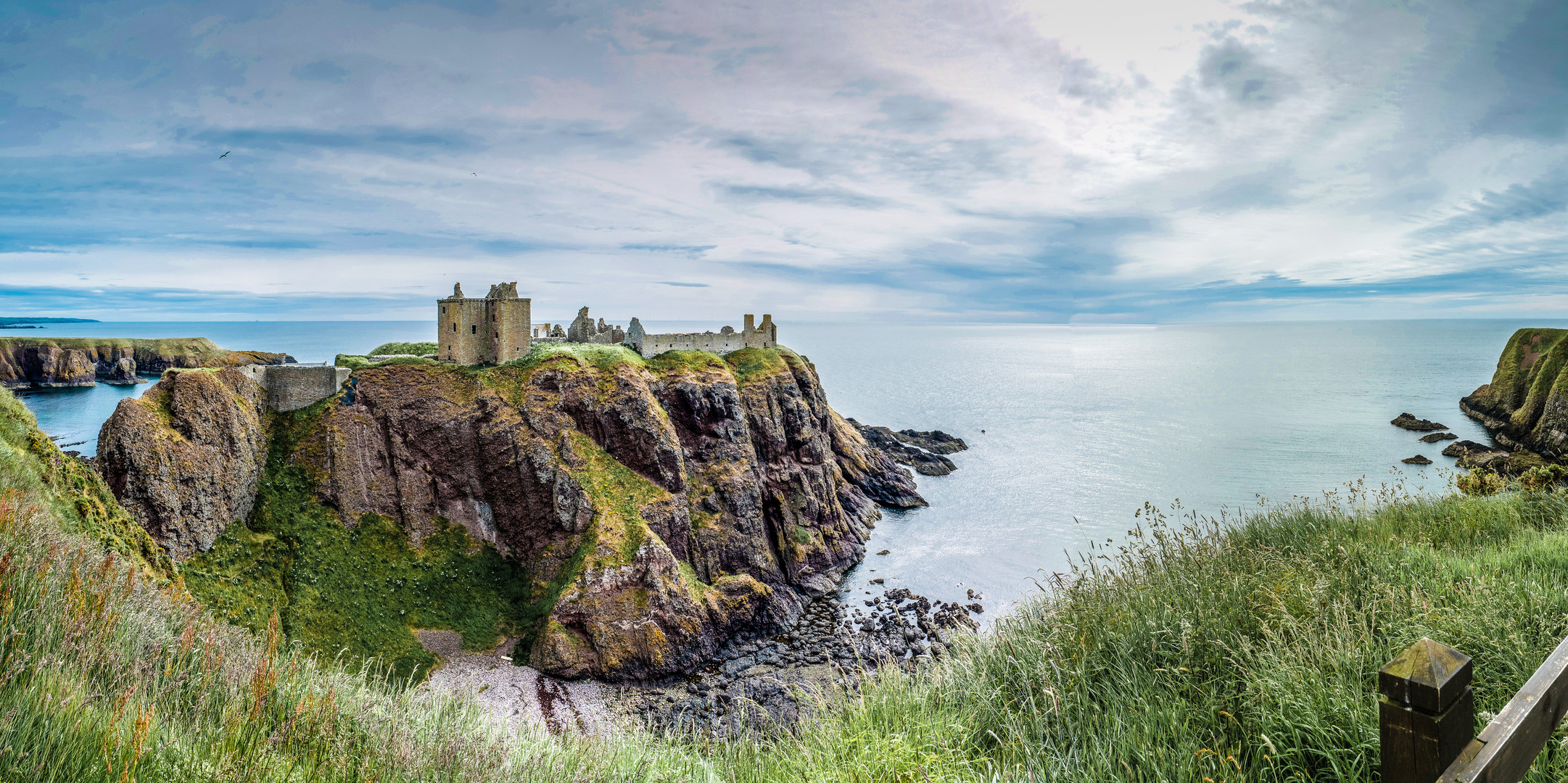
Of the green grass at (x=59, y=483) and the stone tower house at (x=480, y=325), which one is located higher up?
the stone tower house at (x=480, y=325)

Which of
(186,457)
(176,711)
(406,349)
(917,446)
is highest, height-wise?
(406,349)

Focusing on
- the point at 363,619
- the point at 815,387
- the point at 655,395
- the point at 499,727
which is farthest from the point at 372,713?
the point at 815,387

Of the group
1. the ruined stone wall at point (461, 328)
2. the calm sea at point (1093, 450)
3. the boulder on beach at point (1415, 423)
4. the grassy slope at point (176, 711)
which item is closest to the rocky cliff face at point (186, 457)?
the ruined stone wall at point (461, 328)

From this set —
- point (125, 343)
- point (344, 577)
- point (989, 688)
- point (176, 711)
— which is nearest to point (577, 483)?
point (344, 577)

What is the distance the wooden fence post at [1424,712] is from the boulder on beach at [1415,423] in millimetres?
110699

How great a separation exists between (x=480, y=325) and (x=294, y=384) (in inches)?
420

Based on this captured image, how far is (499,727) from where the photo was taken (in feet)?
28.2

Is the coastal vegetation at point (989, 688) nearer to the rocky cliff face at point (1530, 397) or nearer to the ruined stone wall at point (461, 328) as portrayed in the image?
the ruined stone wall at point (461, 328)

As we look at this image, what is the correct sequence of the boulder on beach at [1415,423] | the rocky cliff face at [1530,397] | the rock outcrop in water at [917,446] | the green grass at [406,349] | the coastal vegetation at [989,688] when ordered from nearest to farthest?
the coastal vegetation at [989,688] → the green grass at [406,349] → the rocky cliff face at [1530,397] → the rock outcrop in water at [917,446] → the boulder on beach at [1415,423]

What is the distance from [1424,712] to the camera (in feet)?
8.82

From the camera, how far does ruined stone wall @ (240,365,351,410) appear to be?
37031 millimetres

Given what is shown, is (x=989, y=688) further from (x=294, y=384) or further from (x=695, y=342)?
(x=695, y=342)

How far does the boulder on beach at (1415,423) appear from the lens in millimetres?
82600

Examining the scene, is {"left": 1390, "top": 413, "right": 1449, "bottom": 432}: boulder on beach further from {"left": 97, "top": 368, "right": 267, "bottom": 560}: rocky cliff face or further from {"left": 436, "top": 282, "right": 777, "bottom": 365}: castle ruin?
{"left": 97, "top": 368, "right": 267, "bottom": 560}: rocky cliff face
